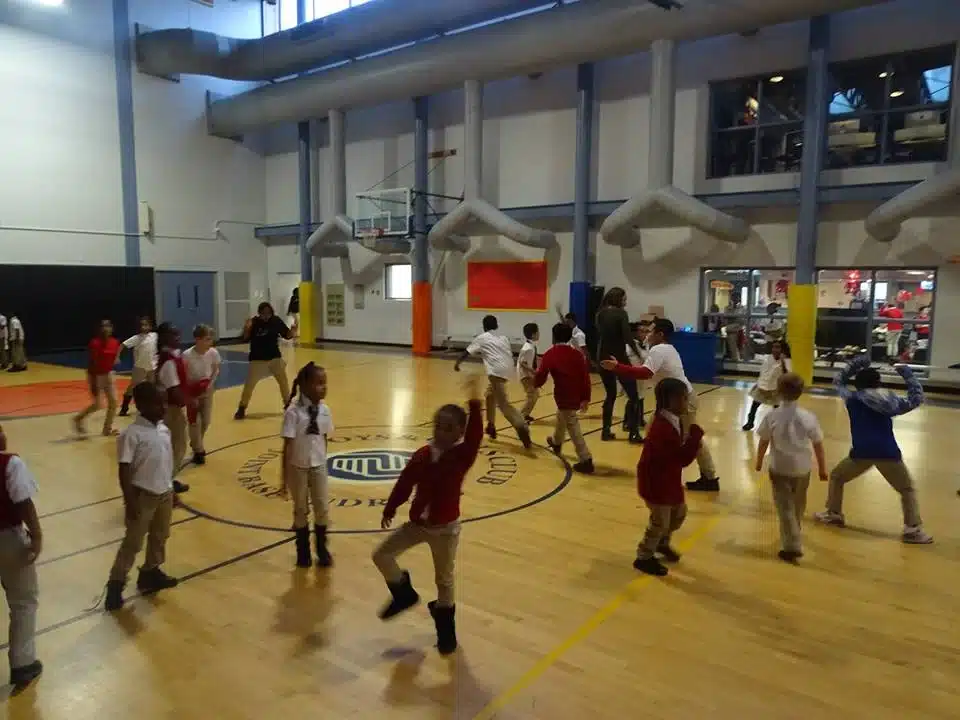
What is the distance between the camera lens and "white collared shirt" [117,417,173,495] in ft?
14.0

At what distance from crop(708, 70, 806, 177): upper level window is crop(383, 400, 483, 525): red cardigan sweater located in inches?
540

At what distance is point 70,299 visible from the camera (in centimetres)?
1998

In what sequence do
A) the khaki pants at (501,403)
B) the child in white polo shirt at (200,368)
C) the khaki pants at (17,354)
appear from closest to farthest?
the child in white polo shirt at (200,368), the khaki pants at (501,403), the khaki pants at (17,354)

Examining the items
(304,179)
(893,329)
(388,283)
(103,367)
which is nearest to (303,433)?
(103,367)

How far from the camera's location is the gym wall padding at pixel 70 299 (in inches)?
750

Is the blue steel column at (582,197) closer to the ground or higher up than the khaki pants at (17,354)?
higher up

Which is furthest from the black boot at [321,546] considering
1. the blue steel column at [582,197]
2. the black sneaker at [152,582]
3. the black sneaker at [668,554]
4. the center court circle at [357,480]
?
the blue steel column at [582,197]

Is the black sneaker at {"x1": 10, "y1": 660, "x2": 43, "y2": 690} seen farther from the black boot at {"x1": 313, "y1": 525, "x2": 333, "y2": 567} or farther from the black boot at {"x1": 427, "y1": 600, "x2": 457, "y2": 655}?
the black boot at {"x1": 427, "y1": 600, "x2": 457, "y2": 655}

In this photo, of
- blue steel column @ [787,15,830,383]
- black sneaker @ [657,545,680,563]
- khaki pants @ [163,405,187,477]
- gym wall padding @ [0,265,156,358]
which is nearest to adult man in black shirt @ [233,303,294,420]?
khaki pants @ [163,405,187,477]

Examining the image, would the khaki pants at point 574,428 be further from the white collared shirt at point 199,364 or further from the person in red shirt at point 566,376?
the white collared shirt at point 199,364

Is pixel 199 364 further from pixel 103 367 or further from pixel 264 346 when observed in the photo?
pixel 264 346

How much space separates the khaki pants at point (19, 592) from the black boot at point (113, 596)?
76 centimetres

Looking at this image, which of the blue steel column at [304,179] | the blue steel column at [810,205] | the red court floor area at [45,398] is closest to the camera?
the red court floor area at [45,398]

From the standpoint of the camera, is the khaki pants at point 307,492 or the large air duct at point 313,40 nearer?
the khaki pants at point 307,492
